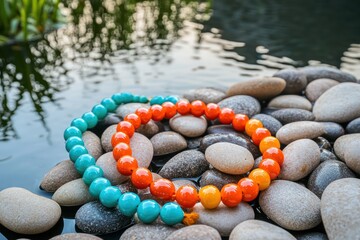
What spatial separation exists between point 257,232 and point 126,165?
1.02 metres

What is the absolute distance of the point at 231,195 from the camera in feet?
7.97

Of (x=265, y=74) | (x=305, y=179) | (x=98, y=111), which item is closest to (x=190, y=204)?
(x=305, y=179)

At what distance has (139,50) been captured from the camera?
5.51 metres

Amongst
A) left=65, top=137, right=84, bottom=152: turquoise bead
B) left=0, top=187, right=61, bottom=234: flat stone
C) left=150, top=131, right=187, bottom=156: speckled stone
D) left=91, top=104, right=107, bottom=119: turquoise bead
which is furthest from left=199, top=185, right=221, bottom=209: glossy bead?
left=91, top=104, right=107, bottom=119: turquoise bead

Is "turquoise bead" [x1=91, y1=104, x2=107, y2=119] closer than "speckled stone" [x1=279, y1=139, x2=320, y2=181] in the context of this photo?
No

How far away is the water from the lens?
11.7 ft

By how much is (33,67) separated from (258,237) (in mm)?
3847

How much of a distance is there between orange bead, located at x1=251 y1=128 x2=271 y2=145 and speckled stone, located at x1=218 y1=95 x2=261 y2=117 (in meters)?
0.47

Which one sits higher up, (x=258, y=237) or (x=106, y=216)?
(x=258, y=237)

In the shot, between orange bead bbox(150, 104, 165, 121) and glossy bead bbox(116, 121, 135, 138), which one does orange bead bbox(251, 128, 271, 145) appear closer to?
orange bead bbox(150, 104, 165, 121)

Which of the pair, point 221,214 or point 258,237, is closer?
point 258,237

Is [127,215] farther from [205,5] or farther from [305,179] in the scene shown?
[205,5]

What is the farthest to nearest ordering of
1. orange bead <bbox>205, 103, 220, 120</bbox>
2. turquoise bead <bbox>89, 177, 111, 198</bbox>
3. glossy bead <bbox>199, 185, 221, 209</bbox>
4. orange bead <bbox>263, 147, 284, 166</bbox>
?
orange bead <bbox>205, 103, 220, 120</bbox>, orange bead <bbox>263, 147, 284, 166</bbox>, turquoise bead <bbox>89, 177, 111, 198</bbox>, glossy bead <bbox>199, 185, 221, 209</bbox>

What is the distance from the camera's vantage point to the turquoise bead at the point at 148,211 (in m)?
2.32
